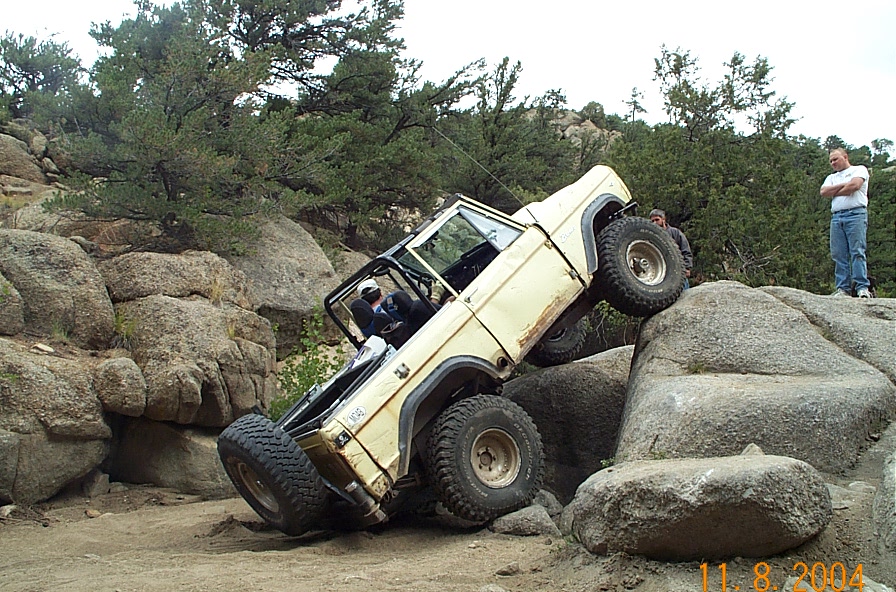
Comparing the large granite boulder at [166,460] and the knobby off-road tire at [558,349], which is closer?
the large granite boulder at [166,460]

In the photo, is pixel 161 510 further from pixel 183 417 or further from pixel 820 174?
pixel 820 174

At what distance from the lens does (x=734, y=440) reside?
18.8 ft

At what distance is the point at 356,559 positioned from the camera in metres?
5.58

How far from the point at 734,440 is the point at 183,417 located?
20.1 feet

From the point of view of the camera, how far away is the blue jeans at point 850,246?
27.1 ft

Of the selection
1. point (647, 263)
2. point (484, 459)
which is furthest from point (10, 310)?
point (647, 263)

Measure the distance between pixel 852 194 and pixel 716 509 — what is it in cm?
554

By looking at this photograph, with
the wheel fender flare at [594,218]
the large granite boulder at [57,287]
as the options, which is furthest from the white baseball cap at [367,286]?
the large granite boulder at [57,287]

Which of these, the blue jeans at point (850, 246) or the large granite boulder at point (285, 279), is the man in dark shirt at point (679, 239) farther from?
the large granite boulder at point (285, 279)

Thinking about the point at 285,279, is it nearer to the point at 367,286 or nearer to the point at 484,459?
the point at 367,286

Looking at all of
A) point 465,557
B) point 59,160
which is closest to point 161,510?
point 465,557

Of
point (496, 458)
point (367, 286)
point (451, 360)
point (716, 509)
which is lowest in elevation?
point (496, 458)

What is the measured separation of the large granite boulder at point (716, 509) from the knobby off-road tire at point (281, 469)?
2.30 metres

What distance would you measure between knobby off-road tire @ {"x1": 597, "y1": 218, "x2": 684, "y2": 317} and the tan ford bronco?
15 mm
